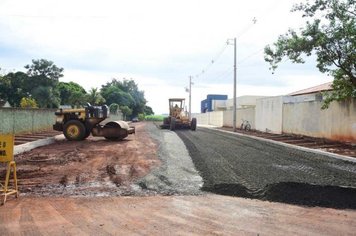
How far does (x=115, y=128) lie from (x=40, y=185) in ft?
43.8

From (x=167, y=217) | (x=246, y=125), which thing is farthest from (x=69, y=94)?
(x=167, y=217)

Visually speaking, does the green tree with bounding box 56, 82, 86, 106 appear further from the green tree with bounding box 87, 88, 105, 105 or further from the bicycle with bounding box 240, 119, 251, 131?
the bicycle with bounding box 240, 119, 251, 131

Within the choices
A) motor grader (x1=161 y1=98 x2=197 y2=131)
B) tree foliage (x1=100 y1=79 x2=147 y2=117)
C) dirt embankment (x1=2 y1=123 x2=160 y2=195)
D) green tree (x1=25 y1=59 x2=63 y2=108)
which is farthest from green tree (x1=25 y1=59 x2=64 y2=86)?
dirt embankment (x1=2 y1=123 x2=160 y2=195)

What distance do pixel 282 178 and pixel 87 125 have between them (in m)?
14.6

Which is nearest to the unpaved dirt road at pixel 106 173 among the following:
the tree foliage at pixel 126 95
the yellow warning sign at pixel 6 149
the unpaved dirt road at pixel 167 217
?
the unpaved dirt road at pixel 167 217

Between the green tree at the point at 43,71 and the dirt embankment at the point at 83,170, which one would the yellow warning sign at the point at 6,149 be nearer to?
the dirt embankment at the point at 83,170

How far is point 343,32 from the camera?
2100 centimetres

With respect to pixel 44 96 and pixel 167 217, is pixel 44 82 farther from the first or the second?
pixel 167 217

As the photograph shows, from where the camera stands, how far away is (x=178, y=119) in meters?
39.6

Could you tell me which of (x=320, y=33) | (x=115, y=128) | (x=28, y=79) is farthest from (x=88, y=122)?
(x=28, y=79)

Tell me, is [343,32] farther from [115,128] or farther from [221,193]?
[221,193]

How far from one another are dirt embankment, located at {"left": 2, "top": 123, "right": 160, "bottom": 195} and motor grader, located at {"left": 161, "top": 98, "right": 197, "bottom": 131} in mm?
20153

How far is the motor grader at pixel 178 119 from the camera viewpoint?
127 feet

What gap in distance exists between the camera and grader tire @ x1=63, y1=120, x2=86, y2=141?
76.7 feet
